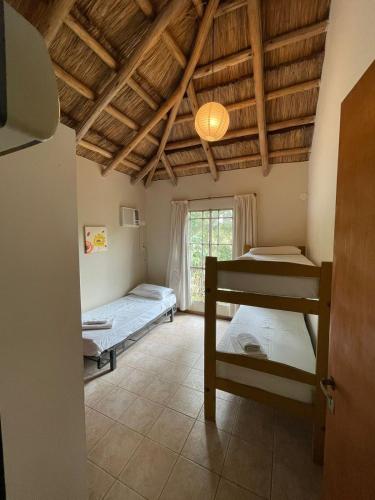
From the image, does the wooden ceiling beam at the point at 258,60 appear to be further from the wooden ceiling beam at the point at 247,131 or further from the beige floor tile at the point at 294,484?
the beige floor tile at the point at 294,484

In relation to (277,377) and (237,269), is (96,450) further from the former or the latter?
(237,269)

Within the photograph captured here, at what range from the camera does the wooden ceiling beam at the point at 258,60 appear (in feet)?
6.06

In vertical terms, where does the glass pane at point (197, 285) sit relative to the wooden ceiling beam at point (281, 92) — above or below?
below

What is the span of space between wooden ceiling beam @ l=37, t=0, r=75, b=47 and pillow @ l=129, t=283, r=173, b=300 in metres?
3.44

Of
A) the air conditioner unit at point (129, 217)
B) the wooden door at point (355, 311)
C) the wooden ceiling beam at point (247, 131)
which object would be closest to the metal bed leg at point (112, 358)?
the wooden door at point (355, 311)

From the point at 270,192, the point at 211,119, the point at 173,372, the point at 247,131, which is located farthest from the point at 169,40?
the point at 173,372

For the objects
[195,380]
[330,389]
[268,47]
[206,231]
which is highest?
[268,47]

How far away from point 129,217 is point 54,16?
9.36 ft

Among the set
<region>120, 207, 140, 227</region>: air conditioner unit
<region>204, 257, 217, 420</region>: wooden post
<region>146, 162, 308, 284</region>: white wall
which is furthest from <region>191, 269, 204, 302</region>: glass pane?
<region>204, 257, 217, 420</region>: wooden post

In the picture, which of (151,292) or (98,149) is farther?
(151,292)

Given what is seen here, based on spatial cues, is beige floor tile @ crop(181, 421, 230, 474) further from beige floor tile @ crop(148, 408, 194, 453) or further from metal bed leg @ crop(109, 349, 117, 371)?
metal bed leg @ crop(109, 349, 117, 371)

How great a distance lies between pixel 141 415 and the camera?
74.7 inches

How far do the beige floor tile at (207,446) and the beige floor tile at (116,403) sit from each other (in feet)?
2.26

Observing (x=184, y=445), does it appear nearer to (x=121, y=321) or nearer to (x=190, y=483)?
(x=190, y=483)
